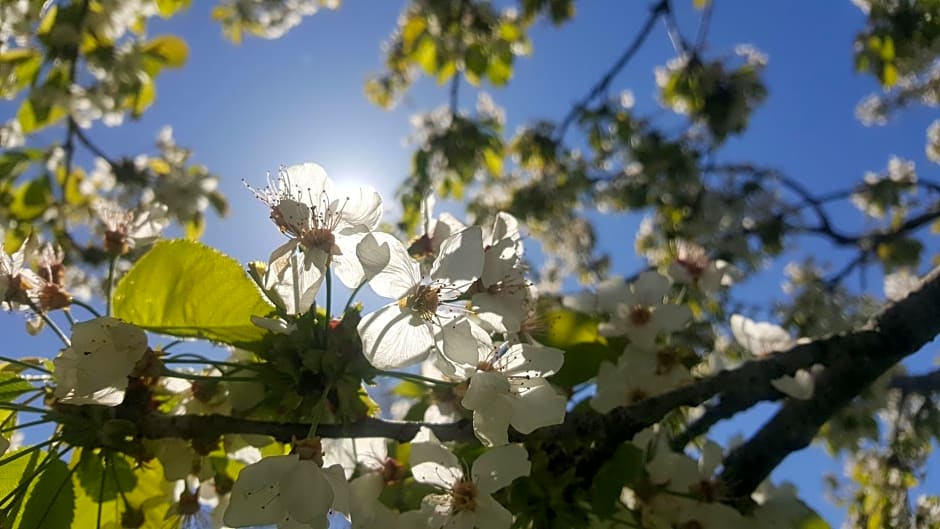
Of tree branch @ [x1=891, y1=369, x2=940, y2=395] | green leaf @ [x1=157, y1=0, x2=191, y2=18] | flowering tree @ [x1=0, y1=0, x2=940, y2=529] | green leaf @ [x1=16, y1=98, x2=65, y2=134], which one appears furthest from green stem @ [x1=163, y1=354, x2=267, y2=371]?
green leaf @ [x1=16, y1=98, x2=65, y2=134]

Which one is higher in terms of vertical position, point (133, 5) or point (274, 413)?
point (133, 5)

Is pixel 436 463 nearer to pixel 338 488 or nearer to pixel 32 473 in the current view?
pixel 338 488

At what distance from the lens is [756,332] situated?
66.9 inches

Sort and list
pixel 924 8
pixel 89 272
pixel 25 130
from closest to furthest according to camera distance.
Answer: pixel 924 8
pixel 25 130
pixel 89 272

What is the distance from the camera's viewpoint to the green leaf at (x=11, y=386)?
1.06 m

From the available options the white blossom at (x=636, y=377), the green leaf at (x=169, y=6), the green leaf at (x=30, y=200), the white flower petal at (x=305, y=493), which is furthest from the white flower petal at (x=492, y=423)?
the green leaf at (x=30, y=200)

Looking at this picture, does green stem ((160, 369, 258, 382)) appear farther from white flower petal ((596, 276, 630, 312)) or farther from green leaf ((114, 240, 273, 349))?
white flower petal ((596, 276, 630, 312))

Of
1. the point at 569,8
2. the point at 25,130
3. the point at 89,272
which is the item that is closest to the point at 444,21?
the point at 569,8

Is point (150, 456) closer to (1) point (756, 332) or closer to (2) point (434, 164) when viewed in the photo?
(1) point (756, 332)

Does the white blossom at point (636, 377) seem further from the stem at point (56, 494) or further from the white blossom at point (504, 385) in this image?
the stem at point (56, 494)

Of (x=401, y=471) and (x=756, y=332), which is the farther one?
(x=756, y=332)

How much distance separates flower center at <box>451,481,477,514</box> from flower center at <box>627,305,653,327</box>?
58 centimetres

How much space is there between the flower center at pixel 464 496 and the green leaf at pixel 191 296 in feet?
1.30

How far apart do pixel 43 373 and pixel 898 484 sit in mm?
2704
